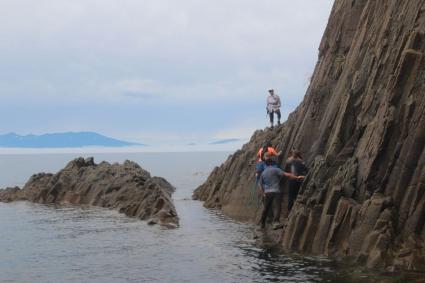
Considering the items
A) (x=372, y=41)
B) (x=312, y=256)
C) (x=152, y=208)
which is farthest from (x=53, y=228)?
(x=372, y=41)

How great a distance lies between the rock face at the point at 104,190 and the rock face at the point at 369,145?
12.7 metres

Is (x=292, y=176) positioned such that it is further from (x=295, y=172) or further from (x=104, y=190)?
(x=104, y=190)

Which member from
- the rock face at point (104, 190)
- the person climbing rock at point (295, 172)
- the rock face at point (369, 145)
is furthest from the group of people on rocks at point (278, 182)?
the rock face at point (104, 190)

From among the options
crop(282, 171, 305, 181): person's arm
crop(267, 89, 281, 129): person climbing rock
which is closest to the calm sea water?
crop(282, 171, 305, 181): person's arm

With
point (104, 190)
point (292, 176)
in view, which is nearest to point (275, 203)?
point (292, 176)

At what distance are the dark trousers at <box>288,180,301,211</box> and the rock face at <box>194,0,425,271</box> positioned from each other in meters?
1.78

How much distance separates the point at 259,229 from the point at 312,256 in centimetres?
827

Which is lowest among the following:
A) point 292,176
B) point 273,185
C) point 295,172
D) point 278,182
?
point 273,185

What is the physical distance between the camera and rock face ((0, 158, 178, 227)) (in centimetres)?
4378

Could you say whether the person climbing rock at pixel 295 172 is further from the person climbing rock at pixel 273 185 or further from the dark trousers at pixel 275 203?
the dark trousers at pixel 275 203

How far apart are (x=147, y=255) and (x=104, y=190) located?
29.8 meters

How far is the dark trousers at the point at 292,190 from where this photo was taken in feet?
105

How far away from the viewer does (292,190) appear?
32.2 meters

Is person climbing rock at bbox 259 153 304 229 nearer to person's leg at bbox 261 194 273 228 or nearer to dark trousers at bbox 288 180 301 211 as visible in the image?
person's leg at bbox 261 194 273 228
